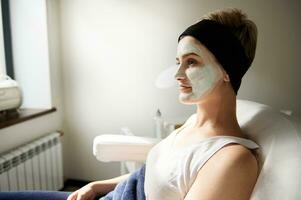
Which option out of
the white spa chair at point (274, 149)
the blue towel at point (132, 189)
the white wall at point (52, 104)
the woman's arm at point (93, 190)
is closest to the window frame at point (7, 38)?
the white wall at point (52, 104)

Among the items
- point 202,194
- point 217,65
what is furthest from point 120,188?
point 217,65

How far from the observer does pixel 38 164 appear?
1676mm

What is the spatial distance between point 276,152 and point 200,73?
0.87ft

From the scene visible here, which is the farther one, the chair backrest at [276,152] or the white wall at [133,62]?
the white wall at [133,62]

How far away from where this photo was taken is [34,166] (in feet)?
5.41

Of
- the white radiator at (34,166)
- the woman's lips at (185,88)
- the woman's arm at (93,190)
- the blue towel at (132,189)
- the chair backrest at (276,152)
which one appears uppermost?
the woman's lips at (185,88)

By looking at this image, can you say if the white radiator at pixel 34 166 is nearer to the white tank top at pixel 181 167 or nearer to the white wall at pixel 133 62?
the white wall at pixel 133 62

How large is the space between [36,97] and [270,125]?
5.19ft

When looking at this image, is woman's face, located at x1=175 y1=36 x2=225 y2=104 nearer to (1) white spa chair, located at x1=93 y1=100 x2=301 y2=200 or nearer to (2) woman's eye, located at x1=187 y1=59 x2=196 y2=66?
(2) woman's eye, located at x1=187 y1=59 x2=196 y2=66

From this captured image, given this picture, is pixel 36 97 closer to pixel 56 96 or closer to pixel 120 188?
pixel 56 96

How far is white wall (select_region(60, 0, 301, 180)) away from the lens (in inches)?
60.9

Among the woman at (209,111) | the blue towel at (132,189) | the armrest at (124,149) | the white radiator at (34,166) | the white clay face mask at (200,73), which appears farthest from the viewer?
the white radiator at (34,166)

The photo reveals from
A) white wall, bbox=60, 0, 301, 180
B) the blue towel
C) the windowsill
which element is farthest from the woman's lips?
the windowsill

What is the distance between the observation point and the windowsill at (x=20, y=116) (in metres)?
1.50
